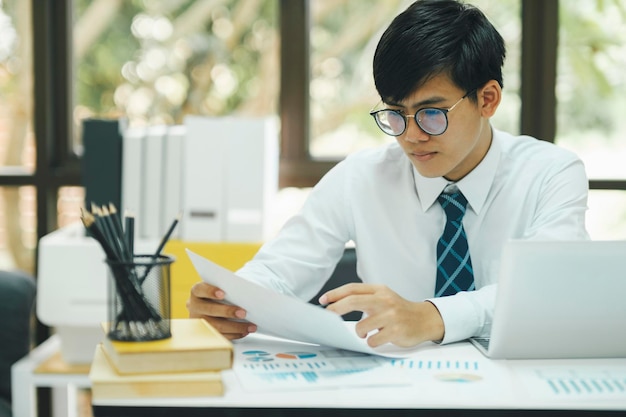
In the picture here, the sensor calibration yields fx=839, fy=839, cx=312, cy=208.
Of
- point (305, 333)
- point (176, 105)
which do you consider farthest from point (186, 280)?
point (305, 333)

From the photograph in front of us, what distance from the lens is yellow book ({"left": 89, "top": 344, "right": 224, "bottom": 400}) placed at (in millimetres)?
1133

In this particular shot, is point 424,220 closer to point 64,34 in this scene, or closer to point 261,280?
point 261,280

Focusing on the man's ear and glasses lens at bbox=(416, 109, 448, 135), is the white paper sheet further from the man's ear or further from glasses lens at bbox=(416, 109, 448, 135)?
the man's ear

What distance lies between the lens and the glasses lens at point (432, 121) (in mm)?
1651

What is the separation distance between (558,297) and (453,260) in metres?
0.49

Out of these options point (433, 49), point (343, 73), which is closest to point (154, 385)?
point (433, 49)

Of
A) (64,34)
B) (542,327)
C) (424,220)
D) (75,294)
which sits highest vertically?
(64,34)

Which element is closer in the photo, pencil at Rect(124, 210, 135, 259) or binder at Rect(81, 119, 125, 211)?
pencil at Rect(124, 210, 135, 259)

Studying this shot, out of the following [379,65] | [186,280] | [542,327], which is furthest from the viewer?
[186,280]

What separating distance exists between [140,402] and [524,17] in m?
2.27

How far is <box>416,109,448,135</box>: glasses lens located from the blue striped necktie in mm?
234

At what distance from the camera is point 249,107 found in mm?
3193

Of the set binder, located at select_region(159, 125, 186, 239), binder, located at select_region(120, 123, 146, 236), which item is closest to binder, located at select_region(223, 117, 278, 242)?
binder, located at select_region(159, 125, 186, 239)

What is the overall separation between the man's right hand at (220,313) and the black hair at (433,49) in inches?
21.5
